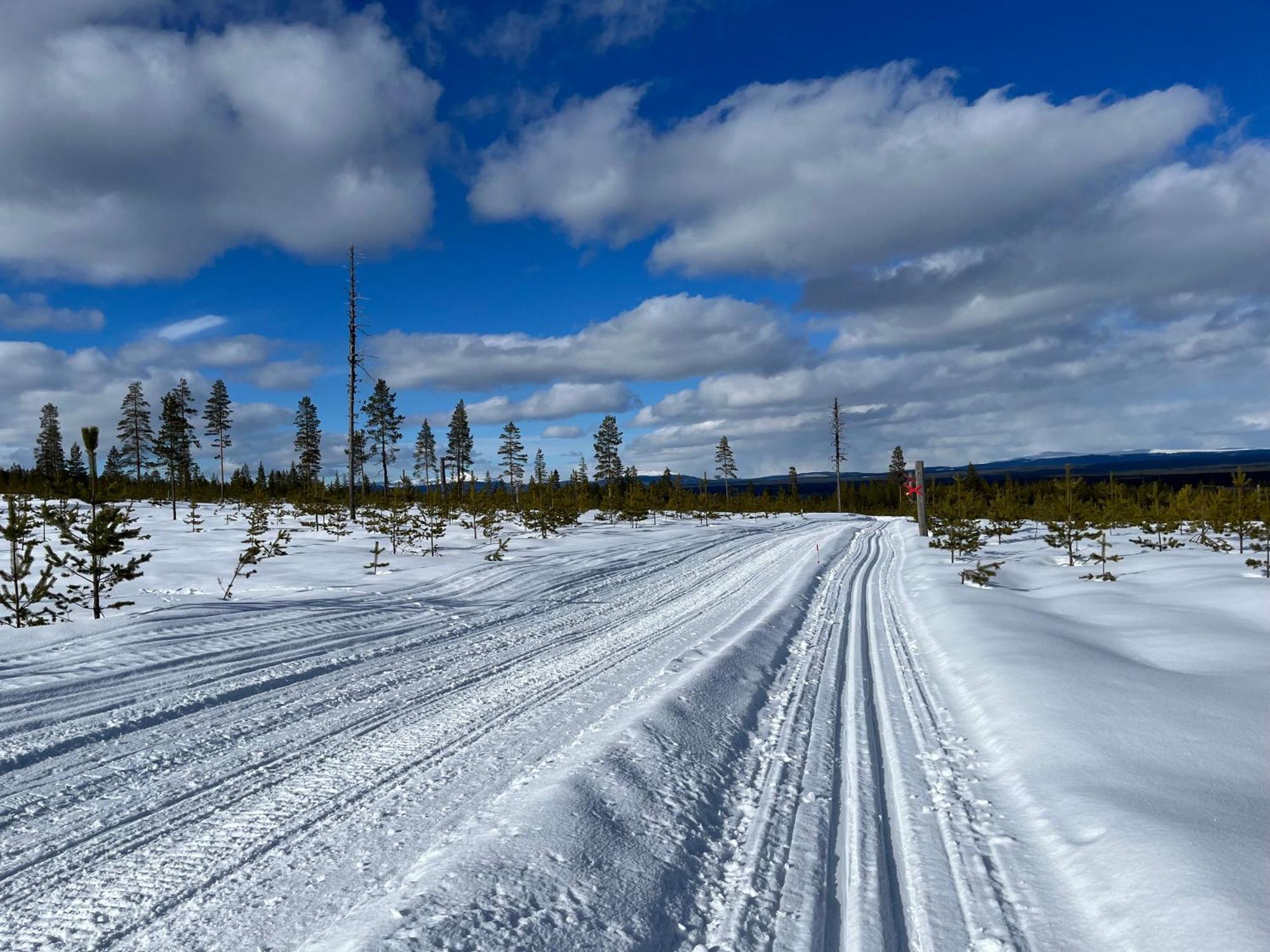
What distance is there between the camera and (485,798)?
181 inches

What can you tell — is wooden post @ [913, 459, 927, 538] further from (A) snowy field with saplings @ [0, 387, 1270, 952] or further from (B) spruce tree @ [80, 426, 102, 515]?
(B) spruce tree @ [80, 426, 102, 515]

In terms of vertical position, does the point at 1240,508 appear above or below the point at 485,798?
above

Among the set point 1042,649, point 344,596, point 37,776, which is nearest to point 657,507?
point 344,596

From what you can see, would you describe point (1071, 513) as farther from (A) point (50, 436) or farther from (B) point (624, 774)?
(A) point (50, 436)

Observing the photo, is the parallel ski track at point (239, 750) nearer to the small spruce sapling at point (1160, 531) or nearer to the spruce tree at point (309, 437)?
the small spruce sapling at point (1160, 531)

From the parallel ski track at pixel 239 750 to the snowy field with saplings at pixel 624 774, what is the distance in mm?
33

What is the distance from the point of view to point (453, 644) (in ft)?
31.2

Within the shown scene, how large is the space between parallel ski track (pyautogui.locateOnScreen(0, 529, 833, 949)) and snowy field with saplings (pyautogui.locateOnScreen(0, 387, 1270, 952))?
33 mm

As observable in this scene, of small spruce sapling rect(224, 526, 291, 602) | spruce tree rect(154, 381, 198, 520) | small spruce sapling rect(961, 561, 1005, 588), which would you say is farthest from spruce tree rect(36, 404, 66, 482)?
small spruce sapling rect(961, 561, 1005, 588)

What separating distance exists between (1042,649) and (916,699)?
3.00 metres

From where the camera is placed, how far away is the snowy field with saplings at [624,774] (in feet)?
11.0

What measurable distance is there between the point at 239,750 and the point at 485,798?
2.45 m

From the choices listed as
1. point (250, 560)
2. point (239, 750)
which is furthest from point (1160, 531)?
point (239, 750)

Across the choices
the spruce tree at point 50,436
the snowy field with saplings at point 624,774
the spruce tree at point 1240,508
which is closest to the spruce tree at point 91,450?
the snowy field with saplings at point 624,774
